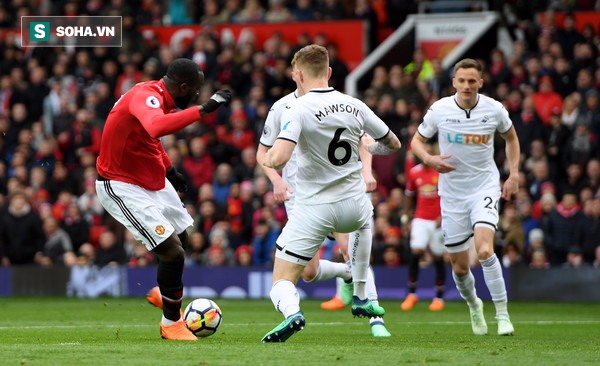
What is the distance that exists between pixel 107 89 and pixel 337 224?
16195 millimetres

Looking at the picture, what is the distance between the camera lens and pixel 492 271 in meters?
12.0

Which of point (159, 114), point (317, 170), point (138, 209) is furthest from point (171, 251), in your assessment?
point (317, 170)

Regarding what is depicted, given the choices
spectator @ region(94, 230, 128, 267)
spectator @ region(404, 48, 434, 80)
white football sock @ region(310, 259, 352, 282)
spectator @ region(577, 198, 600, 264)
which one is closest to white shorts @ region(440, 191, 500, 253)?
white football sock @ region(310, 259, 352, 282)

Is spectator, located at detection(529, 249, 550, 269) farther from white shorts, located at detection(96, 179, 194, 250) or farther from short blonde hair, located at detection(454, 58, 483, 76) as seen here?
white shorts, located at detection(96, 179, 194, 250)

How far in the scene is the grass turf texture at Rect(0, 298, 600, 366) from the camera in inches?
331

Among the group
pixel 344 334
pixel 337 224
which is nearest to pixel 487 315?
pixel 344 334

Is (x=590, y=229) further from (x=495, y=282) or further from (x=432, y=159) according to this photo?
(x=432, y=159)

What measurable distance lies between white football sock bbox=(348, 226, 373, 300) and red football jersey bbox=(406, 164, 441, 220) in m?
7.08

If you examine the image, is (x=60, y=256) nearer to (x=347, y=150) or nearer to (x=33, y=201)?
(x=33, y=201)

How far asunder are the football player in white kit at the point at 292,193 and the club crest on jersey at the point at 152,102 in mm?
1119

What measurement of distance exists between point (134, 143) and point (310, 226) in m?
1.93

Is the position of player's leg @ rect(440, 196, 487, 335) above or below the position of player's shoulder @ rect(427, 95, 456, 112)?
below

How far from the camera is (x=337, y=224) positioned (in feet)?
32.4

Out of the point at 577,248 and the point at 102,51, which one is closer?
the point at 577,248
